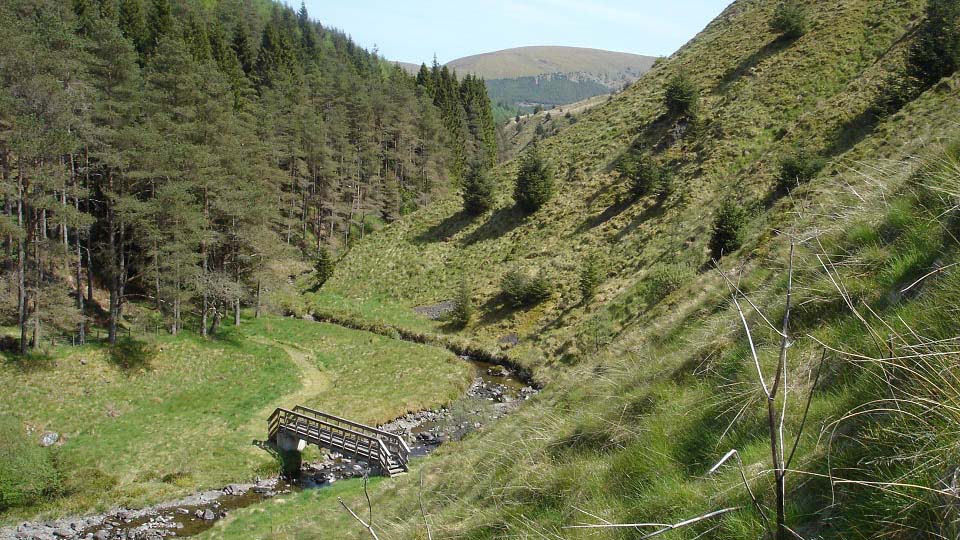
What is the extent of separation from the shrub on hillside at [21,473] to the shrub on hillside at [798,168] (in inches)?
1142

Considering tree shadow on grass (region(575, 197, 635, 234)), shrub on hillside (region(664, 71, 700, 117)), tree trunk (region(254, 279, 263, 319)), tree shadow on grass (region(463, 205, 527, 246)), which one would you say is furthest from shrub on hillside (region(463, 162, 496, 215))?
tree trunk (region(254, 279, 263, 319))

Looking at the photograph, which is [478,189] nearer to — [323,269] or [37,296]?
[323,269]

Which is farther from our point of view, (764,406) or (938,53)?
(938,53)

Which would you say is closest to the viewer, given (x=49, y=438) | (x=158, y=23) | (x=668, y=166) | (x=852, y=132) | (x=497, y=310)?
(x=49, y=438)

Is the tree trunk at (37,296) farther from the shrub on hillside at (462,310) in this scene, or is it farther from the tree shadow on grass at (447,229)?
the tree shadow on grass at (447,229)

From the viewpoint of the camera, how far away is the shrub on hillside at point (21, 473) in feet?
48.5

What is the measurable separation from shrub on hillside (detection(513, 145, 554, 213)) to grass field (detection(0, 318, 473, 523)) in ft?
51.9

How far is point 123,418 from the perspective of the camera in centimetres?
2022

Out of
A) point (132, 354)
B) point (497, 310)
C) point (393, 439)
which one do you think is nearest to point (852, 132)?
point (497, 310)

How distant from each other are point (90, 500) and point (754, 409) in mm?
18471

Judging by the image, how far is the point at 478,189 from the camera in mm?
44562

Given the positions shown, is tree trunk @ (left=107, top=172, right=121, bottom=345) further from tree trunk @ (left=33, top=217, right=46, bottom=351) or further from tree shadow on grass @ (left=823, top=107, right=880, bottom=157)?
tree shadow on grass @ (left=823, top=107, right=880, bottom=157)

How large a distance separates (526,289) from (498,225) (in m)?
11.6

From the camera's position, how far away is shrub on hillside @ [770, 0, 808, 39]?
128ft
